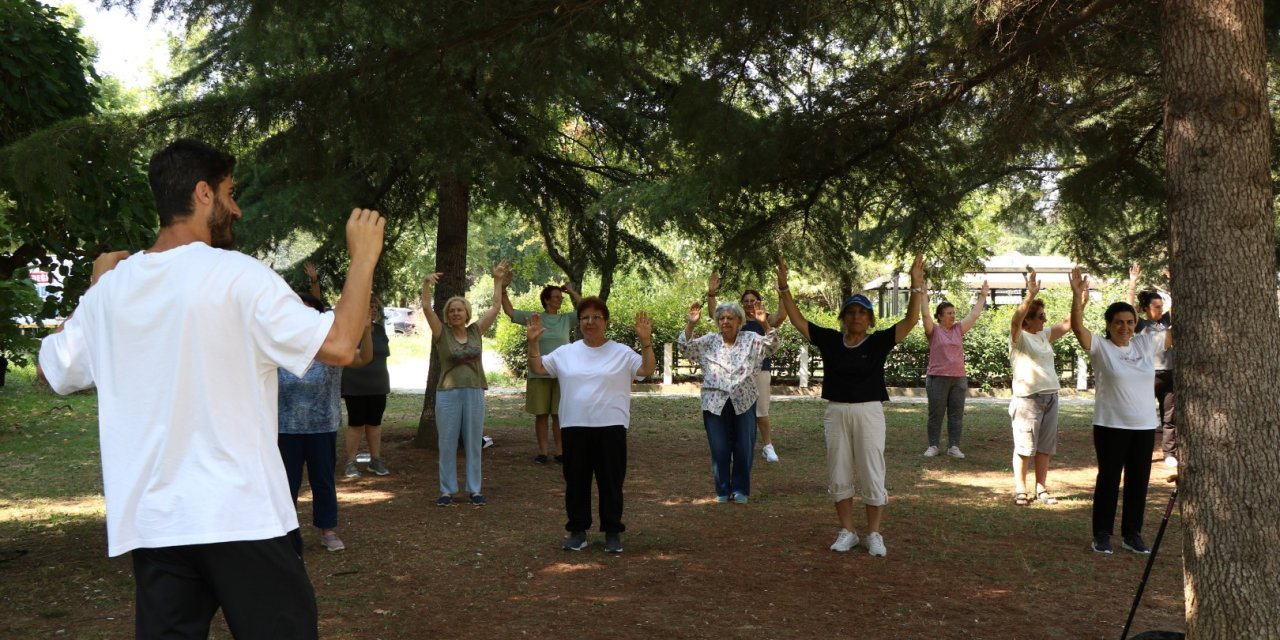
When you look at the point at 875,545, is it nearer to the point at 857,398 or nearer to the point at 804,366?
the point at 857,398

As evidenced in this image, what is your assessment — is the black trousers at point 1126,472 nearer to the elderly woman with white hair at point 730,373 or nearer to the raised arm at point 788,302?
the raised arm at point 788,302

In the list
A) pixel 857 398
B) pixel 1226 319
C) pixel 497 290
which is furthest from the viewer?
pixel 497 290

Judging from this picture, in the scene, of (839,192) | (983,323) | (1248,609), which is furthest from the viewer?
(983,323)

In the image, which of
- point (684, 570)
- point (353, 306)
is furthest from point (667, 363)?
point (353, 306)

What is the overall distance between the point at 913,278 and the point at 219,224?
519cm

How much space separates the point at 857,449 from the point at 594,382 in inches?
74.4

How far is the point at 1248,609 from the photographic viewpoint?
14.4ft

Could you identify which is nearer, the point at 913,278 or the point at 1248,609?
the point at 1248,609

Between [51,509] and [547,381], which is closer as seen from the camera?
[51,509]

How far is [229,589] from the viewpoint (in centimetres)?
263

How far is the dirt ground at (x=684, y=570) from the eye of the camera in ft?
19.0

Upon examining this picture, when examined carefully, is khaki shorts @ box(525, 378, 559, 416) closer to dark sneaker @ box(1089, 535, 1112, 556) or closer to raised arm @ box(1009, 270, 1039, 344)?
raised arm @ box(1009, 270, 1039, 344)

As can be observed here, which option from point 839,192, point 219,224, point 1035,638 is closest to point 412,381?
point 839,192

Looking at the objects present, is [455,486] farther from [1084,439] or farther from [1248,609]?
[1084,439]
